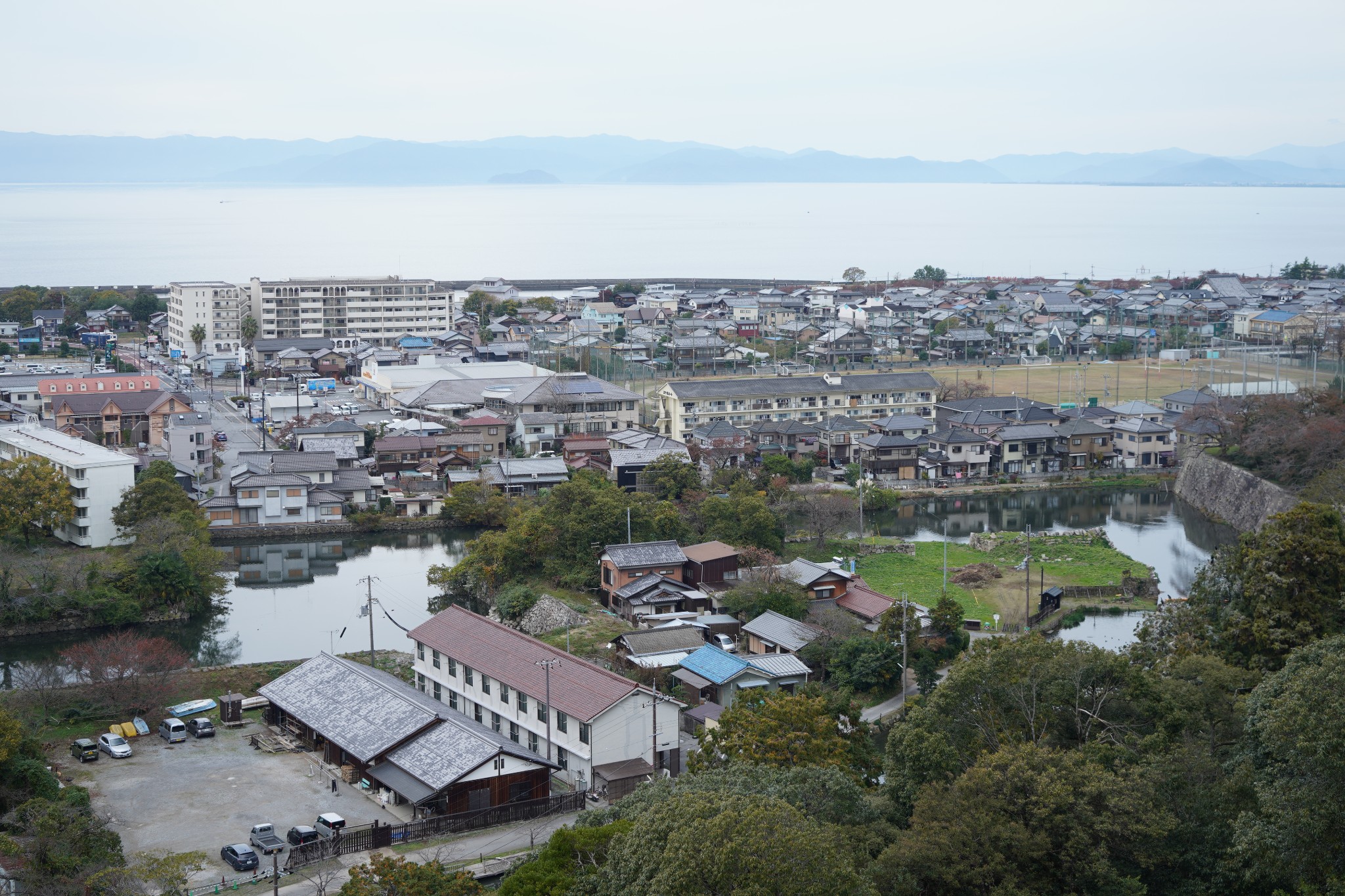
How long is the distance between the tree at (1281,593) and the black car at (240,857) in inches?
285

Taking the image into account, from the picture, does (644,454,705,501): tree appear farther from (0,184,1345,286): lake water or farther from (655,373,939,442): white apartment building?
(0,184,1345,286): lake water

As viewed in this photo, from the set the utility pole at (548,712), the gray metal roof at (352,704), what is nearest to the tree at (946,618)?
the utility pole at (548,712)

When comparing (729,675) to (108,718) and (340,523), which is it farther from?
(340,523)

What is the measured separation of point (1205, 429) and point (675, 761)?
15.8 m

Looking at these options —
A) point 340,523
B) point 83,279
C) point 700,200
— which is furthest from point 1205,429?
point 700,200

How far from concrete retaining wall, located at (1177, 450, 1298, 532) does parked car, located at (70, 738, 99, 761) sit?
14.9 m

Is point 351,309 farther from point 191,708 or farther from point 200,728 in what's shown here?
point 200,728

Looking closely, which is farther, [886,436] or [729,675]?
[886,436]

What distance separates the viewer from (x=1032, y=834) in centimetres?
661

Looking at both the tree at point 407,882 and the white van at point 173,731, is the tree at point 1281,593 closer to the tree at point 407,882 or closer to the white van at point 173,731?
the tree at point 407,882

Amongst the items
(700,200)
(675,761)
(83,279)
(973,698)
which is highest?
(700,200)

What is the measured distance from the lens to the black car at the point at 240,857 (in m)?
8.28

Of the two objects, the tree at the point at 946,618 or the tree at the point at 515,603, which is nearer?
the tree at the point at 946,618

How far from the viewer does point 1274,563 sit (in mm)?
9812
